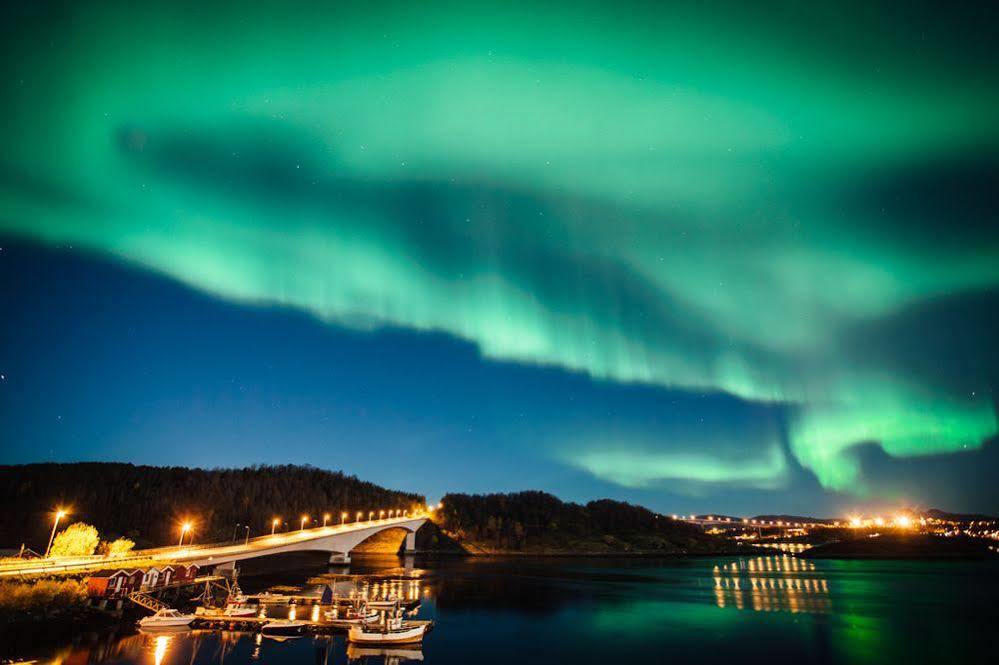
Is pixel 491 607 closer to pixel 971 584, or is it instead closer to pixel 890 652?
pixel 890 652

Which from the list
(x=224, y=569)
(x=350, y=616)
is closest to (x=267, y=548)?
(x=224, y=569)

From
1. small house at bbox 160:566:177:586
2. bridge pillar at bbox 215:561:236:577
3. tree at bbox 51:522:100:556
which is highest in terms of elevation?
tree at bbox 51:522:100:556

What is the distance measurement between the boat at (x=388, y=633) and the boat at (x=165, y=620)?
16.6 metres

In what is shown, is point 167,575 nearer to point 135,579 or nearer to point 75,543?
point 135,579

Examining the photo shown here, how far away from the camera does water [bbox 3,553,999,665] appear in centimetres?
4994

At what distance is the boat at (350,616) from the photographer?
5844cm

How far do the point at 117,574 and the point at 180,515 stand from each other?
135 metres

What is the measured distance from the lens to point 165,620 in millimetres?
55156

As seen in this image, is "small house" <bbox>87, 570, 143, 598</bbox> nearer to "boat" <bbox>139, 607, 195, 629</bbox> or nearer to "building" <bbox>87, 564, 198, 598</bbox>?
"building" <bbox>87, 564, 198, 598</bbox>

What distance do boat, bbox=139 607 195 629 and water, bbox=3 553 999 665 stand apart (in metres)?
1.64

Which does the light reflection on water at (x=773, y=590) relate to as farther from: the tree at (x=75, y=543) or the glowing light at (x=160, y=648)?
the tree at (x=75, y=543)

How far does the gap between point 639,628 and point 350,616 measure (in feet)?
118

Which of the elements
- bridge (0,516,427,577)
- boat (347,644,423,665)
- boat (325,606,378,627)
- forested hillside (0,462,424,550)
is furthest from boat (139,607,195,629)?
forested hillside (0,462,424,550)

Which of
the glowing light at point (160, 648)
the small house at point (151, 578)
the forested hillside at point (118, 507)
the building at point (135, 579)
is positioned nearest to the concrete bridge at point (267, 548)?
the building at point (135, 579)
